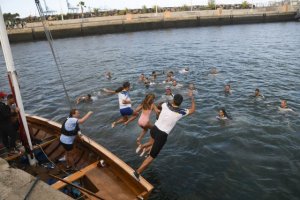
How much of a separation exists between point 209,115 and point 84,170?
→ 962 cm

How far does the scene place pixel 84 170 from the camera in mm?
9000

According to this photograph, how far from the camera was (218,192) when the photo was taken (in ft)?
32.8

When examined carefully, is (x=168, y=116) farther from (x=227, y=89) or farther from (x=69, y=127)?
(x=227, y=89)

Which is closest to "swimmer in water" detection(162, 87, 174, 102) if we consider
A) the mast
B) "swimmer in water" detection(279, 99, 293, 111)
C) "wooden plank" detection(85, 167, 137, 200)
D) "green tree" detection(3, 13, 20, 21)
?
"swimmer in water" detection(279, 99, 293, 111)

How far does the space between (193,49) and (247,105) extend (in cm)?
2357

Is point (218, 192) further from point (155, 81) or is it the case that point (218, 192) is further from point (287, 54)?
point (287, 54)

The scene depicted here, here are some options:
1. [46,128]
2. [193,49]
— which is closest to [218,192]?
[46,128]

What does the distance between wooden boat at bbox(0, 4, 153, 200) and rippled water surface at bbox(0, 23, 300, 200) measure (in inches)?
74.4

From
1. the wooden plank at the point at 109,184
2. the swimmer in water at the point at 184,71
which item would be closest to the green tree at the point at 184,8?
the swimmer in water at the point at 184,71

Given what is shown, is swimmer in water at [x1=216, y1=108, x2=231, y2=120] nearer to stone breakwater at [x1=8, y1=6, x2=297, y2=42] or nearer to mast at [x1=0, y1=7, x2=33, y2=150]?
mast at [x1=0, y1=7, x2=33, y2=150]

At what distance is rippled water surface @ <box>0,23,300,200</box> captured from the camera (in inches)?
417

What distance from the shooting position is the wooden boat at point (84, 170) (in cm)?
806

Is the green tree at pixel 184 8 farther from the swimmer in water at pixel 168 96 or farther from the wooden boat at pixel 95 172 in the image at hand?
the wooden boat at pixel 95 172

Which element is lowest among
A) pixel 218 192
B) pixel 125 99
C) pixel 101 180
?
pixel 218 192
